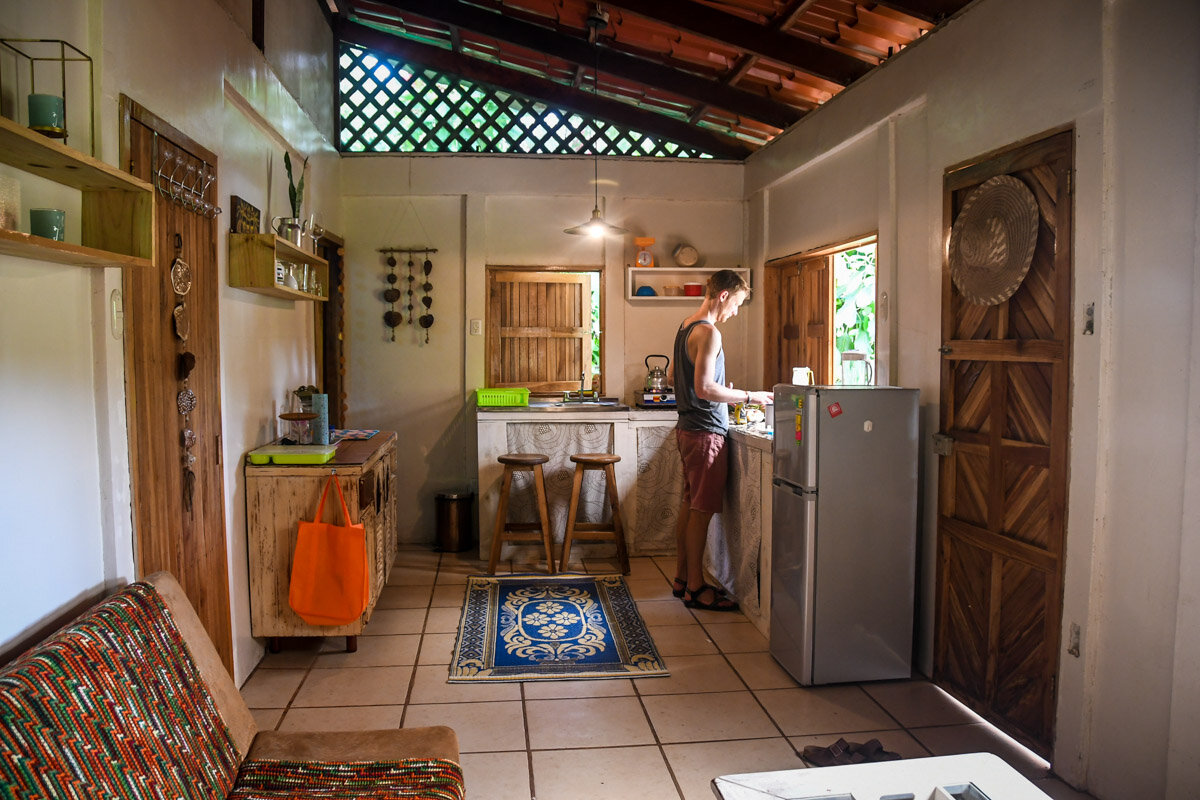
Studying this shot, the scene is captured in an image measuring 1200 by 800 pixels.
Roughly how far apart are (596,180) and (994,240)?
3033mm

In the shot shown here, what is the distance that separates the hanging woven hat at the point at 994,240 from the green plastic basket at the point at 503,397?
266 cm

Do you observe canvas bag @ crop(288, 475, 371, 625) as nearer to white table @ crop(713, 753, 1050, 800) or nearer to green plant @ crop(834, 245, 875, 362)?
white table @ crop(713, 753, 1050, 800)

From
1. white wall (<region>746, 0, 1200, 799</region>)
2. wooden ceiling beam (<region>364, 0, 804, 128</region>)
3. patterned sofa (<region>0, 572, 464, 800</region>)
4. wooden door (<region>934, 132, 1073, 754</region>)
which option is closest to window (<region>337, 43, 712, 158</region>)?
wooden ceiling beam (<region>364, 0, 804, 128</region>)

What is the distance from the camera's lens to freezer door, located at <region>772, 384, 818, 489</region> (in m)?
2.88

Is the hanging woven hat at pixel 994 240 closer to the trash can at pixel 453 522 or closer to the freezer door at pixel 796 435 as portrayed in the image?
the freezer door at pixel 796 435

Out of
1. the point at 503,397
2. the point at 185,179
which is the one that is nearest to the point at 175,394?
the point at 185,179

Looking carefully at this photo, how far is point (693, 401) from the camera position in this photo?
376cm

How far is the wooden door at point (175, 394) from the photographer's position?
7.02ft

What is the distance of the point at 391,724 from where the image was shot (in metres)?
2.65

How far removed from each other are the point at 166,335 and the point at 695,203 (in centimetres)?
370

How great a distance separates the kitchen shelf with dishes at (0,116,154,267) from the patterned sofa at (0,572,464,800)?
0.72 m

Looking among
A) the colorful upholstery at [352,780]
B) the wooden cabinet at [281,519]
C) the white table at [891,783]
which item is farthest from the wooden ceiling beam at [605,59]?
the colorful upholstery at [352,780]

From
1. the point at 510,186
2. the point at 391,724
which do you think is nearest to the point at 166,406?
the point at 391,724

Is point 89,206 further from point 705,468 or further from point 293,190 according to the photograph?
point 705,468
